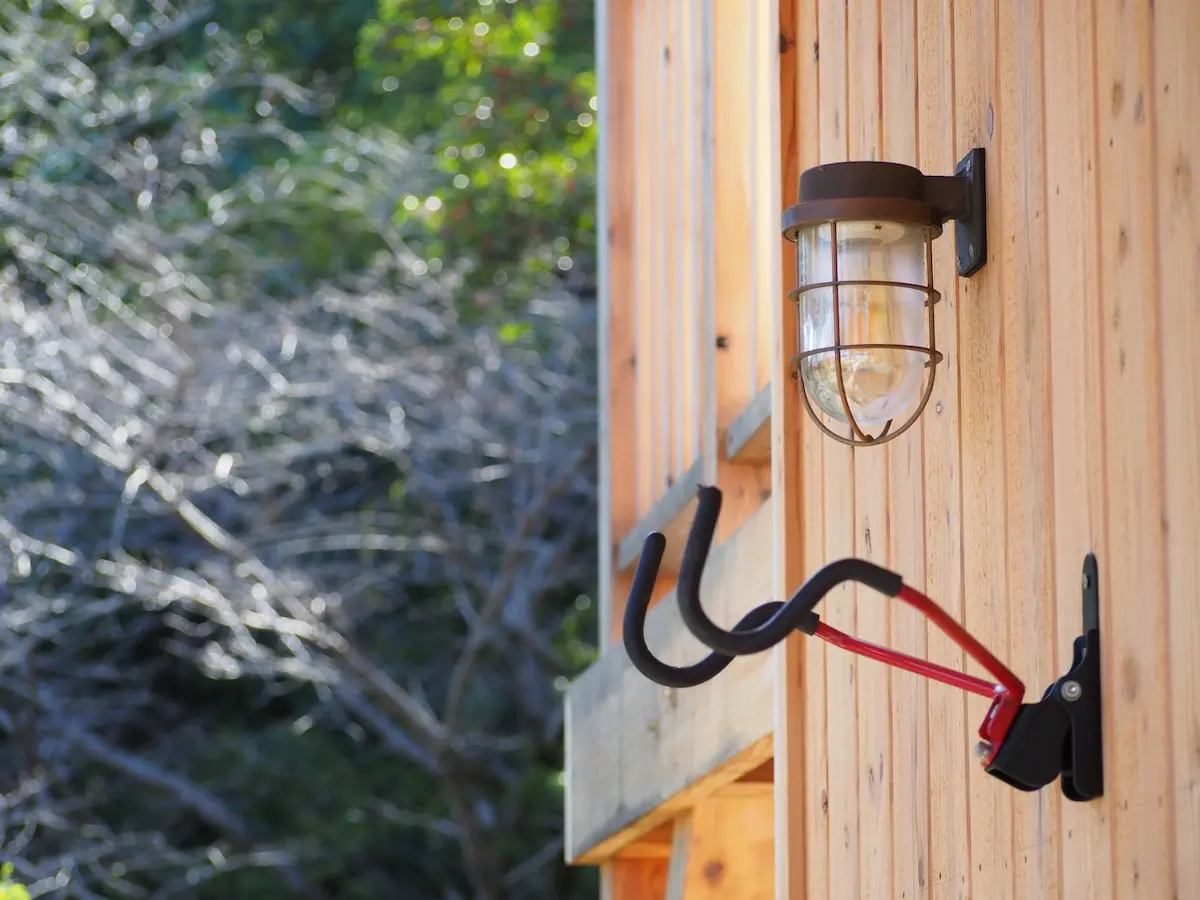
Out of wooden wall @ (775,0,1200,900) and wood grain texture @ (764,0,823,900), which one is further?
wood grain texture @ (764,0,823,900)

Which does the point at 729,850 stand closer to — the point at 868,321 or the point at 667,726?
the point at 667,726

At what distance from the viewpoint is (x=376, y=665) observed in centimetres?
741

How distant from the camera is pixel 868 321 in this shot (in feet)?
4.17

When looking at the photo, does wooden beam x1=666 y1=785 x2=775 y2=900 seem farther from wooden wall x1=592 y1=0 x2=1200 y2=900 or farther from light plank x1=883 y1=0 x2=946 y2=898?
light plank x1=883 y1=0 x2=946 y2=898

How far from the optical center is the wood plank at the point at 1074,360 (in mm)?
1095

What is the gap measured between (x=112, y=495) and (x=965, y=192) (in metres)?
5.86

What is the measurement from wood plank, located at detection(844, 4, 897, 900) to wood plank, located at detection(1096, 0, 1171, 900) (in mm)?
508

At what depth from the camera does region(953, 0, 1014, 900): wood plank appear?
1.28 metres

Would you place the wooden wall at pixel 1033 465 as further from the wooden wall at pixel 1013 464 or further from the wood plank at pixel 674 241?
the wood plank at pixel 674 241

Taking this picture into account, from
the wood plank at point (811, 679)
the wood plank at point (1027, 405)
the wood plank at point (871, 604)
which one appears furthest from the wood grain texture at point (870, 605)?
the wood plank at point (1027, 405)

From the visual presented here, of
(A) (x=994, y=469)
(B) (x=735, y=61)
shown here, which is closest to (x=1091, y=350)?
(A) (x=994, y=469)

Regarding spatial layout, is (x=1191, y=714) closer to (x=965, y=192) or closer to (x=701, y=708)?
(x=965, y=192)

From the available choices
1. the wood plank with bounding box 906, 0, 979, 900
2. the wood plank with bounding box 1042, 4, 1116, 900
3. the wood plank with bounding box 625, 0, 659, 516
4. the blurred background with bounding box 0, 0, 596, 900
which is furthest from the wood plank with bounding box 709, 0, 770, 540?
the blurred background with bounding box 0, 0, 596, 900

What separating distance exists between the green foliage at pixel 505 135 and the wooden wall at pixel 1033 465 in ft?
16.4
